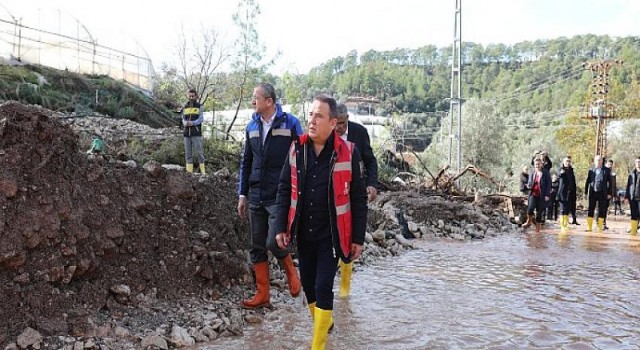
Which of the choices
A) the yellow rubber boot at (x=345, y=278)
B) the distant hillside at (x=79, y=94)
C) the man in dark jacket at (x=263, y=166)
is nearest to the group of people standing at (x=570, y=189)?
the yellow rubber boot at (x=345, y=278)

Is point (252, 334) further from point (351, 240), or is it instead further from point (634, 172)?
point (634, 172)

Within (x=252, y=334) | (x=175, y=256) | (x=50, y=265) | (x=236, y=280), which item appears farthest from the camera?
(x=236, y=280)

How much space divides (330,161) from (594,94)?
147ft

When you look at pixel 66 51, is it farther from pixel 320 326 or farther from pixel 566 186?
pixel 320 326

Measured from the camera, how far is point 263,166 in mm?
4723

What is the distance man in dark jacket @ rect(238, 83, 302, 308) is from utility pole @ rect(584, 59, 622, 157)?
3462 cm

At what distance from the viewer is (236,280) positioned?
5418 mm

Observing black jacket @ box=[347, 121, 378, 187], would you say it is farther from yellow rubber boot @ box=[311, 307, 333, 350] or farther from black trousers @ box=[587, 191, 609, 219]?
black trousers @ box=[587, 191, 609, 219]

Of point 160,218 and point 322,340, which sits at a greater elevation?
point 160,218

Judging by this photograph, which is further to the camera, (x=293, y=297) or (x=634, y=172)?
(x=634, y=172)

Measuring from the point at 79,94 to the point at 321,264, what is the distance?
66.9ft

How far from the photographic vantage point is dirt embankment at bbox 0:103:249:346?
3914 millimetres

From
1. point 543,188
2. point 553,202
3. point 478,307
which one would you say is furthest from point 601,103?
point 478,307

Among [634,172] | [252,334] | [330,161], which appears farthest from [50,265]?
[634,172]
